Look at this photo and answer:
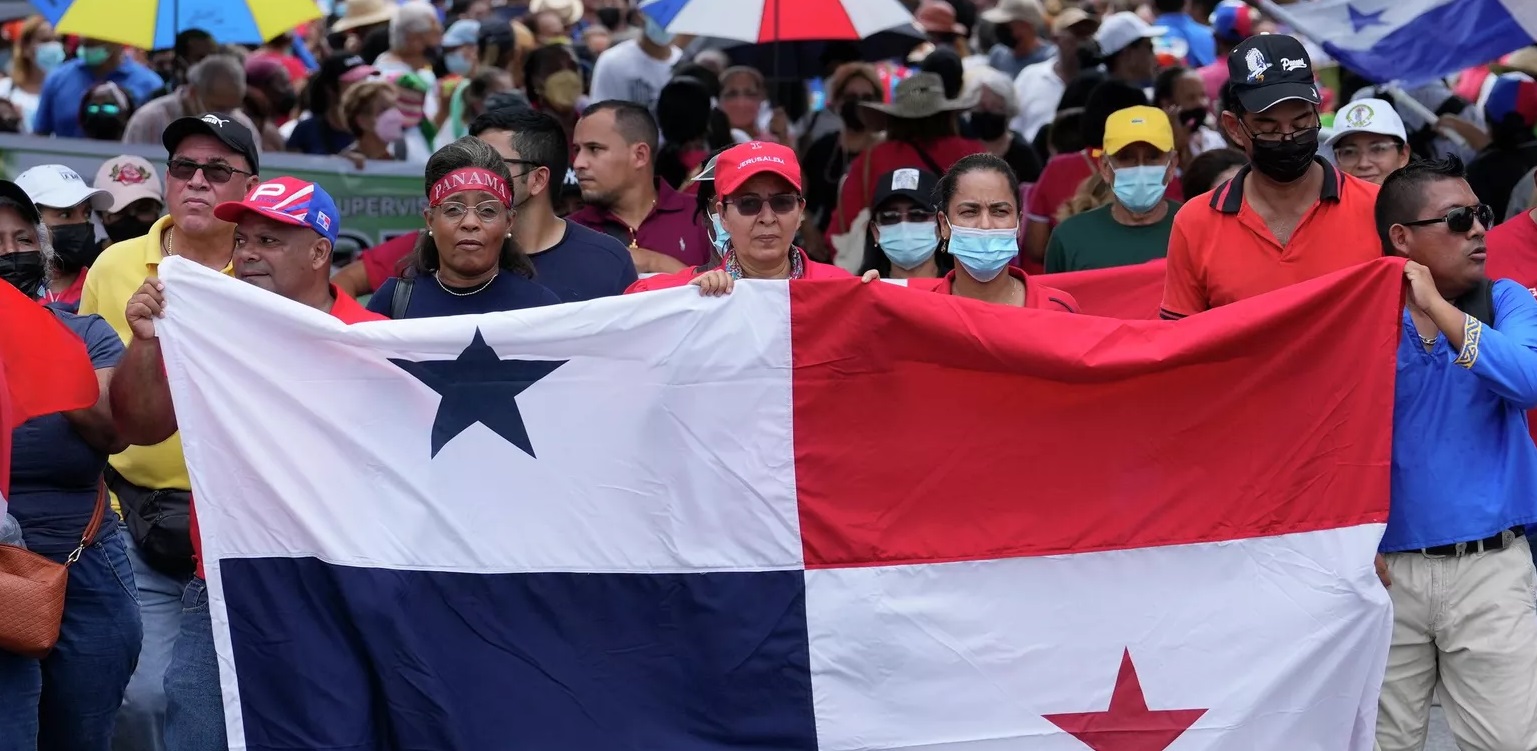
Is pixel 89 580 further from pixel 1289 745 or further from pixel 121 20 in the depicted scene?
pixel 121 20

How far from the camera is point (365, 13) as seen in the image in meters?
14.4

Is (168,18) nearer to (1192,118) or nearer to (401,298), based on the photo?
(401,298)

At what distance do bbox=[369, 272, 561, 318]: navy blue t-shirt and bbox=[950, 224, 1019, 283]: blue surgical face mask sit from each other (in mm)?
1141

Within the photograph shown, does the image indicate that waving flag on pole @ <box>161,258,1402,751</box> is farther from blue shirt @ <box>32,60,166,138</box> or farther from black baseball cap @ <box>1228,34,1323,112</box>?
blue shirt @ <box>32,60,166,138</box>

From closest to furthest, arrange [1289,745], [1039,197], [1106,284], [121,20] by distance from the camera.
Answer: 1. [1289,745]
2. [1106,284]
3. [1039,197]
4. [121,20]

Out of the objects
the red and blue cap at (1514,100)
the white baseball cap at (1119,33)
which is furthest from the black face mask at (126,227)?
the white baseball cap at (1119,33)

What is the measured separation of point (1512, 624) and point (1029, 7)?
29.9 feet

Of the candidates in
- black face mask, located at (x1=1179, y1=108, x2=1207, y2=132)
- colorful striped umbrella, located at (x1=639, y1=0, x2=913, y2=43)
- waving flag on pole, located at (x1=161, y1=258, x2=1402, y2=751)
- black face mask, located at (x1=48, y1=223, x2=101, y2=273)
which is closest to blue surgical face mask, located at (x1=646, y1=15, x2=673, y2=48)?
colorful striped umbrella, located at (x1=639, y1=0, x2=913, y2=43)

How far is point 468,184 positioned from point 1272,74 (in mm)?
2170

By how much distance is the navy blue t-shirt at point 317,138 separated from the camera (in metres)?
11.2

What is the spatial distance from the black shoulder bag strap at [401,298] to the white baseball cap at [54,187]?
1883 mm

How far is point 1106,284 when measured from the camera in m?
6.88

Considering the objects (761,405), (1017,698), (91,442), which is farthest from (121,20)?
(1017,698)

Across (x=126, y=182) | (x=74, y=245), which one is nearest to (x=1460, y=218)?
(x=74, y=245)
